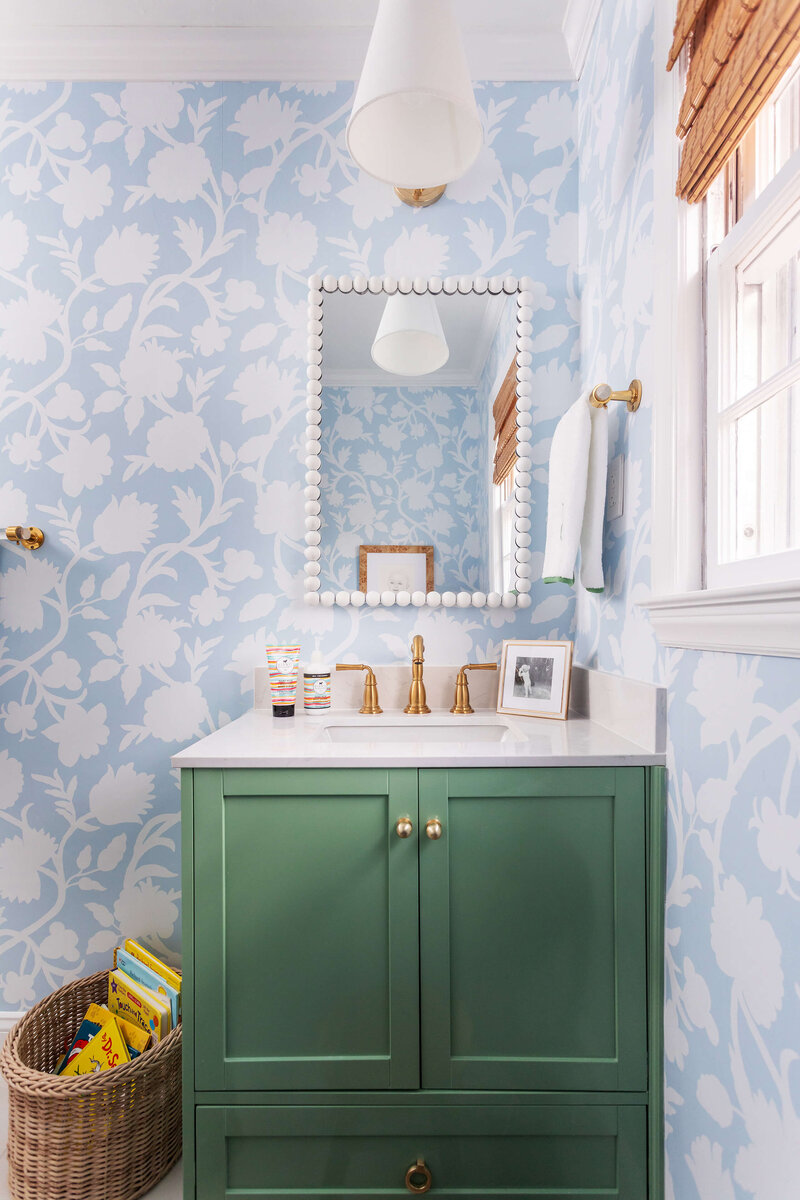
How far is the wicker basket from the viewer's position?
1.29m

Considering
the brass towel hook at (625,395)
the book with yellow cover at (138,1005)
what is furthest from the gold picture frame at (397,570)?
the book with yellow cover at (138,1005)

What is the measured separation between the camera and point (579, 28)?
160cm

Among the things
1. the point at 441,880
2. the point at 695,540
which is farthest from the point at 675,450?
the point at 441,880

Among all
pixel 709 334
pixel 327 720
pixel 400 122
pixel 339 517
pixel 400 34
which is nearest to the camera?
pixel 709 334

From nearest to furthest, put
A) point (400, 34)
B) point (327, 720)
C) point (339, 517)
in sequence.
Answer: point (400, 34) < point (327, 720) < point (339, 517)

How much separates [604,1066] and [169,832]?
114 centimetres

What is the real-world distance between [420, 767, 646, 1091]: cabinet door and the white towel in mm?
466

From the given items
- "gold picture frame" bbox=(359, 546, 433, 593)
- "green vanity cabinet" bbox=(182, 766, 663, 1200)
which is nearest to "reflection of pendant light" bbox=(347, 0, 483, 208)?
"gold picture frame" bbox=(359, 546, 433, 593)

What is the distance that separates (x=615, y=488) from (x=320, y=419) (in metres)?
0.77

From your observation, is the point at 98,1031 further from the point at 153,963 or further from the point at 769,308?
the point at 769,308

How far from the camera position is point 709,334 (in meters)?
1.06

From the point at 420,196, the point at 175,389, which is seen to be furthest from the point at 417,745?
the point at 420,196

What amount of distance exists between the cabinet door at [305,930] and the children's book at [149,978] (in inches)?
13.9

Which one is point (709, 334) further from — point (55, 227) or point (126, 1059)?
point (126, 1059)
